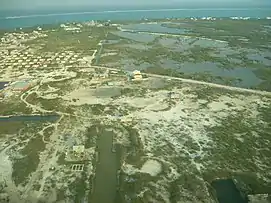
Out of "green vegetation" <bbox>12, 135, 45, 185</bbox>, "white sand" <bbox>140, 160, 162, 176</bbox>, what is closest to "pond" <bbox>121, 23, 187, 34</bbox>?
"green vegetation" <bbox>12, 135, 45, 185</bbox>

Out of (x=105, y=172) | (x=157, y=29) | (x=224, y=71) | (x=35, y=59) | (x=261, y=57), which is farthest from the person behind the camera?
(x=157, y=29)

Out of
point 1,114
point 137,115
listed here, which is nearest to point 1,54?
point 1,114

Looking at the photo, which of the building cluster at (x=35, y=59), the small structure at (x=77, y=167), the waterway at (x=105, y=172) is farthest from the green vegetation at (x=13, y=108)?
the building cluster at (x=35, y=59)

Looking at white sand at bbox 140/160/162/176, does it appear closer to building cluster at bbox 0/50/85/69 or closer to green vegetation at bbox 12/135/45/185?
green vegetation at bbox 12/135/45/185

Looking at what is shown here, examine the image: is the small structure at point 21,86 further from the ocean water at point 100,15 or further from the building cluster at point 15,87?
the ocean water at point 100,15

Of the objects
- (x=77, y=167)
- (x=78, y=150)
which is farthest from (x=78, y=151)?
(x=77, y=167)

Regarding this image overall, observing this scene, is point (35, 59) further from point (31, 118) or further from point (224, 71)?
point (224, 71)
